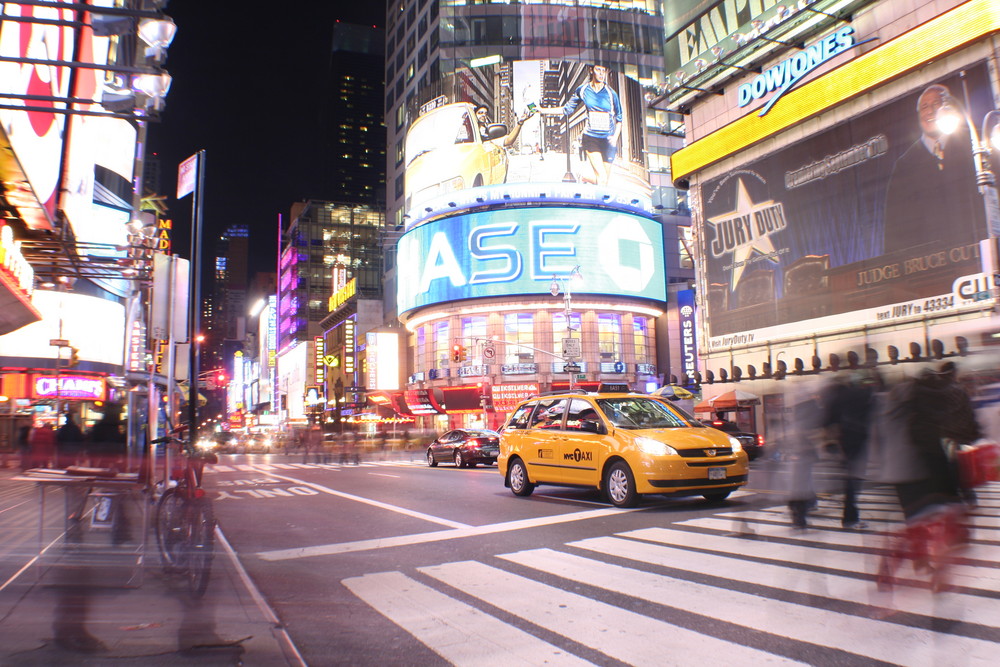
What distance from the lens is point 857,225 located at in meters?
32.3

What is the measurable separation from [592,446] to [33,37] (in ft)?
34.9

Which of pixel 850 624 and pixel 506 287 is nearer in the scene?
pixel 850 624

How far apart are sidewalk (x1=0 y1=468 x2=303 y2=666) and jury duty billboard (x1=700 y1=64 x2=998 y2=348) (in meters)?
30.1

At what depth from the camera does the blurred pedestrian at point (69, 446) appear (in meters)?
8.62

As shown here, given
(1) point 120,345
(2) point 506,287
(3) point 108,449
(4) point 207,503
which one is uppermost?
(2) point 506,287

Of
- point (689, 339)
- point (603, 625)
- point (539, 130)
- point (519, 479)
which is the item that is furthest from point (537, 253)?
point (603, 625)

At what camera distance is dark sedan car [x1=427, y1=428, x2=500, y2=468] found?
24.0 m

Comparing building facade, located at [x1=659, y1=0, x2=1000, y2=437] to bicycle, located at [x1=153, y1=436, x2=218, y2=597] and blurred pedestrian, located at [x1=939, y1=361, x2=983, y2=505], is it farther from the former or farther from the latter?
bicycle, located at [x1=153, y1=436, x2=218, y2=597]

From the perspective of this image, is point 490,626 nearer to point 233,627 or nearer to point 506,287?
point 233,627

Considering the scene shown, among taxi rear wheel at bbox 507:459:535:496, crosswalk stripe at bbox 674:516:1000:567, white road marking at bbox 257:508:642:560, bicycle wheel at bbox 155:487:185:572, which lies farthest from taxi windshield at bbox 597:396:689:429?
bicycle wheel at bbox 155:487:185:572

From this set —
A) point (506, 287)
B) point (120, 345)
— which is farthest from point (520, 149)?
point (120, 345)

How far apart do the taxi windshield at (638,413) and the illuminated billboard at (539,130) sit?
49464 millimetres

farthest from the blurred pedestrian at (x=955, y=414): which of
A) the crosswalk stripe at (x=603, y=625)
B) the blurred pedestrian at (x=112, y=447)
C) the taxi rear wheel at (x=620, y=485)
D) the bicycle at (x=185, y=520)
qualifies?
the blurred pedestrian at (x=112, y=447)

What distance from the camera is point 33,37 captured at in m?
10.1
